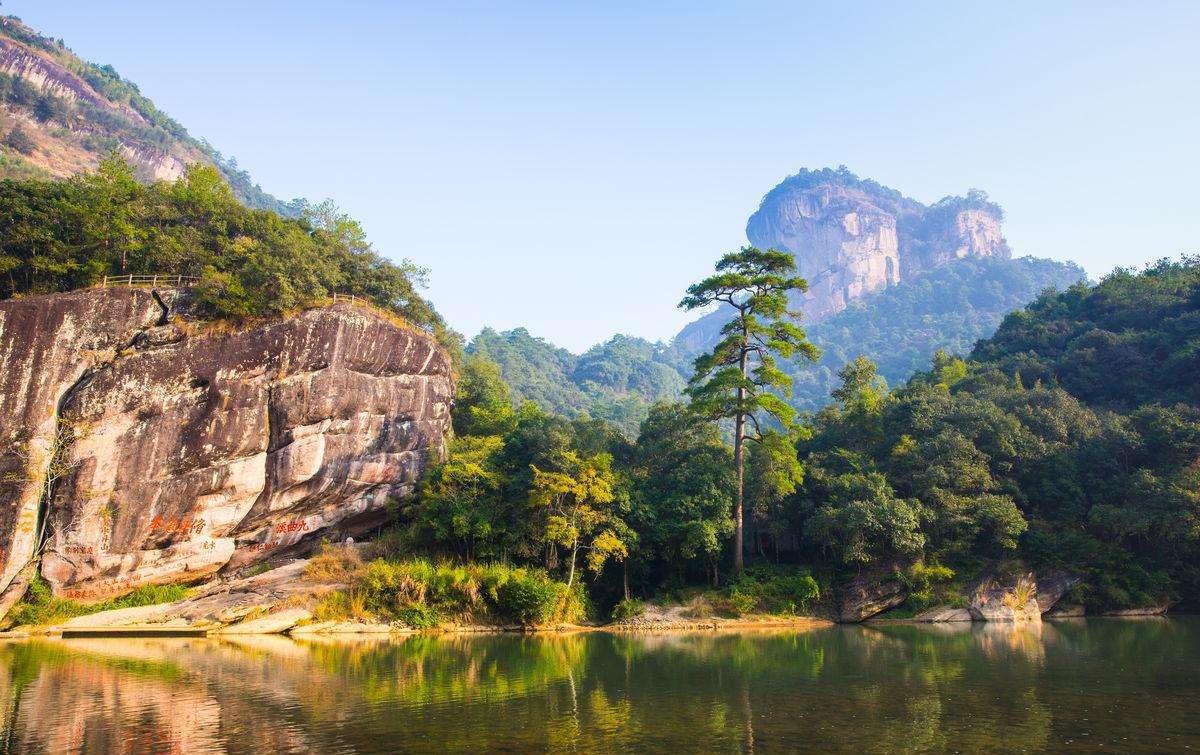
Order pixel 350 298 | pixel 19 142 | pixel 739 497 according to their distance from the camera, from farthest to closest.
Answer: pixel 19 142 < pixel 350 298 < pixel 739 497

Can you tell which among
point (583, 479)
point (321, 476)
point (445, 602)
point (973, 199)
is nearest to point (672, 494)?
point (583, 479)

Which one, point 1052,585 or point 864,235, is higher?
point 864,235

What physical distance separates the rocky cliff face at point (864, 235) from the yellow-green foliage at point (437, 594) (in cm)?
14532

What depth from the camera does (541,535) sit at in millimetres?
28328

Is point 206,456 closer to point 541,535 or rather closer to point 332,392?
point 332,392

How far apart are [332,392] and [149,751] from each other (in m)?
21.6

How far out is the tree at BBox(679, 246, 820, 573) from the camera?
29750mm

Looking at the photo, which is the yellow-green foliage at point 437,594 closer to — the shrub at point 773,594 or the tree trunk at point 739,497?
the shrub at point 773,594

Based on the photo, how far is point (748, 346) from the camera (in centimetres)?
3095

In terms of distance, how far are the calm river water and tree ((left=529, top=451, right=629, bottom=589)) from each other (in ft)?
22.1

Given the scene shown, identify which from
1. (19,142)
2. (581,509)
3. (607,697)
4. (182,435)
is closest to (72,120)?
(19,142)

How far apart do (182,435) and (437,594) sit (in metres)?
11.2

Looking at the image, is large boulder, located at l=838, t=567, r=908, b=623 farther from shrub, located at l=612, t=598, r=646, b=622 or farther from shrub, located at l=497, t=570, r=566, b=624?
shrub, located at l=497, t=570, r=566, b=624

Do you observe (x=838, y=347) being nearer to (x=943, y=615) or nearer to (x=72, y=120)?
(x=943, y=615)
